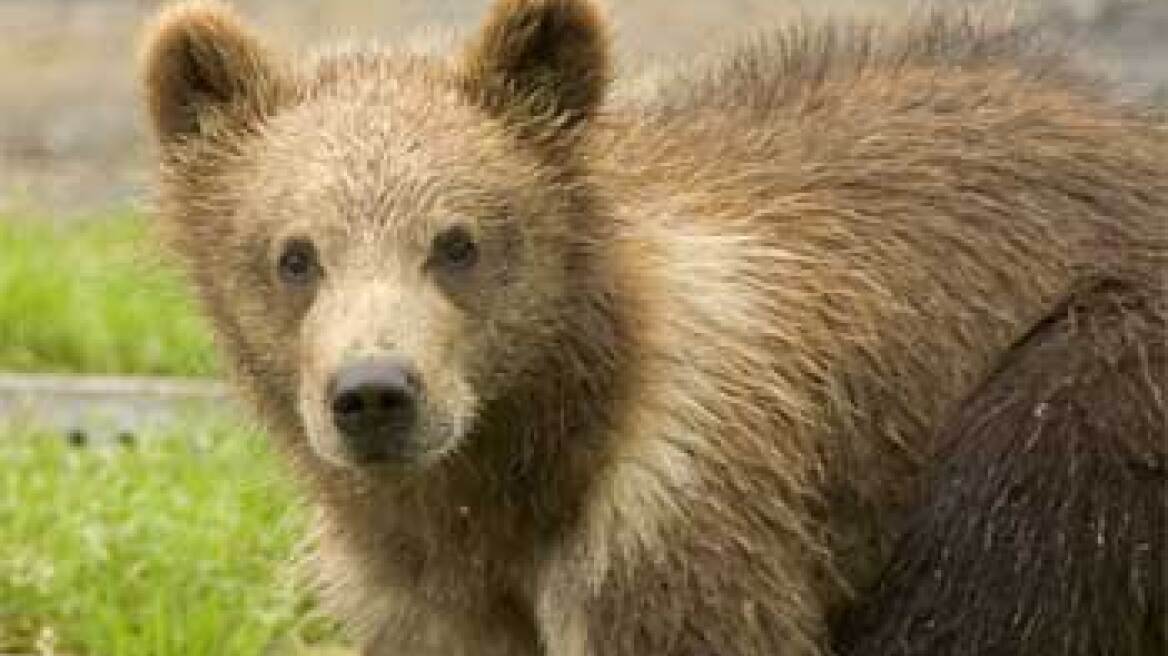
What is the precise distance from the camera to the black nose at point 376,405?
5.81m

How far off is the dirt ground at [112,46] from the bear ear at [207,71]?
239 inches

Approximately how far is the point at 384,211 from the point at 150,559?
2.17m

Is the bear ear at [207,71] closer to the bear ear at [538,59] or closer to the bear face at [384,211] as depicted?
the bear face at [384,211]

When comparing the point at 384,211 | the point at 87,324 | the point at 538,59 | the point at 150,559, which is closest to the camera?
the point at 384,211

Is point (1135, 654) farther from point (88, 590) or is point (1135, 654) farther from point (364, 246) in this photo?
point (88, 590)

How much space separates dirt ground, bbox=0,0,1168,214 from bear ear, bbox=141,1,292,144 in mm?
6059

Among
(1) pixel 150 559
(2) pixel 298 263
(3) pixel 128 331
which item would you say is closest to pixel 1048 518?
(2) pixel 298 263

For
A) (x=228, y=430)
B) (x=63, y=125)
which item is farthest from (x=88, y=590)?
(x=63, y=125)

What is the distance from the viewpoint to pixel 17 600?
7.86 m

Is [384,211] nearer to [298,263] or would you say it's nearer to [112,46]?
[298,263]

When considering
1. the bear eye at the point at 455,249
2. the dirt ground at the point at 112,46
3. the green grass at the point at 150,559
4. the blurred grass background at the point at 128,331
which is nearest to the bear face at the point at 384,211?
the bear eye at the point at 455,249

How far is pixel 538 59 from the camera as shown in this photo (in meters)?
6.44

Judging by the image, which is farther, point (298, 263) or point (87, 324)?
point (87, 324)

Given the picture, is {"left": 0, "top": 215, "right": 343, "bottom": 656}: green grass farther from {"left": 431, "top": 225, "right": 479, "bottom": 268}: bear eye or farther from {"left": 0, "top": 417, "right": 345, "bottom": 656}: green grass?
{"left": 431, "top": 225, "right": 479, "bottom": 268}: bear eye
